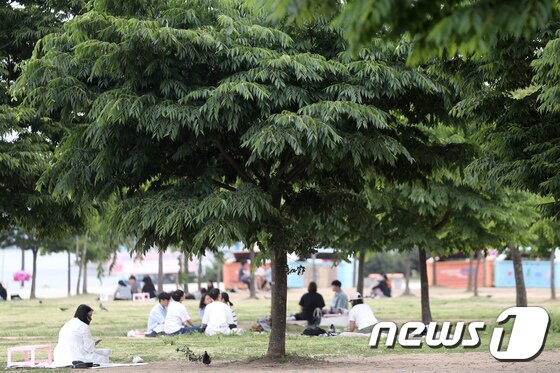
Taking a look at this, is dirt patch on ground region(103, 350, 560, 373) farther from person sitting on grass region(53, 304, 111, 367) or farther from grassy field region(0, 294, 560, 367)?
grassy field region(0, 294, 560, 367)

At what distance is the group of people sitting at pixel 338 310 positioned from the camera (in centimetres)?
2223

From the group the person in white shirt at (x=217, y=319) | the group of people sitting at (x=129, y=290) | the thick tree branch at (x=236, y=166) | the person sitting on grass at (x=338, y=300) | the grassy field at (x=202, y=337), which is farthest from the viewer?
the group of people sitting at (x=129, y=290)

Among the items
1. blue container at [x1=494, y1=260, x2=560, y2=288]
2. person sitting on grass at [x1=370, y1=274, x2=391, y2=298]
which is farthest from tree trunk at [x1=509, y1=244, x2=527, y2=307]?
blue container at [x1=494, y1=260, x2=560, y2=288]

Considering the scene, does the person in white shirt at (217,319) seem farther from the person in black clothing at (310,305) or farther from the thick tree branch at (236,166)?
the thick tree branch at (236,166)

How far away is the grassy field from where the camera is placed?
18703mm

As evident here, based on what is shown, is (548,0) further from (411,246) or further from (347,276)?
(347,276)

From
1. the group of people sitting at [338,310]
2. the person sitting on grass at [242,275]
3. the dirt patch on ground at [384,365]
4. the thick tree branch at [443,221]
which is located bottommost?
the dirt patch on ground at [384,365]

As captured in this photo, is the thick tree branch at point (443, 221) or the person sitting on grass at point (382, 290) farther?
the person sitting on grass at point (382, 290)

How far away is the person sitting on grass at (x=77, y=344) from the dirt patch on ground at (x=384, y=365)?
26.2 inches

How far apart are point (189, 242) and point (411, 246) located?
1145 cm

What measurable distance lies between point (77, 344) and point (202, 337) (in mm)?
6874

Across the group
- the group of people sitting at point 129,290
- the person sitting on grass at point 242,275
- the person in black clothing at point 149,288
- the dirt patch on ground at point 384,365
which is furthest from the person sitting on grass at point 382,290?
the dirt patch on ground at point 384,365

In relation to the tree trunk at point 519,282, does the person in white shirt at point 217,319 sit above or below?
below

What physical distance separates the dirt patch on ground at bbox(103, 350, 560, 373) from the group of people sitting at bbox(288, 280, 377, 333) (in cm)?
471
